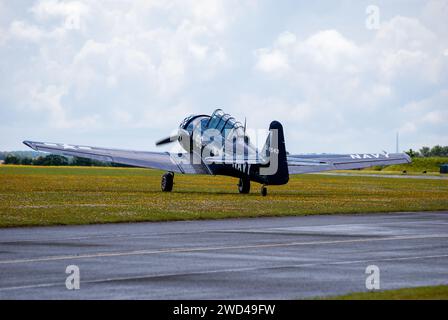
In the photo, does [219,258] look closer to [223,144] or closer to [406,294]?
[406,294]

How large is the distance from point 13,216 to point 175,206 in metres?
7.82

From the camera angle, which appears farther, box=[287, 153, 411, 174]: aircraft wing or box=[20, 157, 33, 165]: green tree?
box=[20, 157, 33, 165]: green tree

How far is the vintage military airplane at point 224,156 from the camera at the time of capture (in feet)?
140

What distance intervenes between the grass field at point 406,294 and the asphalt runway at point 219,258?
549 millimetres

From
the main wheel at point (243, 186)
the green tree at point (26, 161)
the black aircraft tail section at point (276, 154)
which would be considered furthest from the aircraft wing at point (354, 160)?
the green tree at point (26, 161)

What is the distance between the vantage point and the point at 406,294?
14406mm

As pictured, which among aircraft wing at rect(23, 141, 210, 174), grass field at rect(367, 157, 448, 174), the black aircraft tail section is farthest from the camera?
grass field at rect(367, 157, 448, 174)

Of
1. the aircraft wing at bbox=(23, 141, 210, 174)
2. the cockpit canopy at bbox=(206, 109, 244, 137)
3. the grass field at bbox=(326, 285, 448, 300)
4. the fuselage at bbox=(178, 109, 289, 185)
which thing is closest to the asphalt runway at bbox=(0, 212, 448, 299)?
the grass field at bbox=(326, 285, 448, 300)

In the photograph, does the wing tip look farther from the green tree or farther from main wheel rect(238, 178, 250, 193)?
the green tree

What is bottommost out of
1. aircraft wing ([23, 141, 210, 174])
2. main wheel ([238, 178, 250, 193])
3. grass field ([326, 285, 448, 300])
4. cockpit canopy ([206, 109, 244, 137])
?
grass field ([326, 285, 448, 300])

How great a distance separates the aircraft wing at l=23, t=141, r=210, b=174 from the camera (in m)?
48.7

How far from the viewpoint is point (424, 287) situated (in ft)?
49.6

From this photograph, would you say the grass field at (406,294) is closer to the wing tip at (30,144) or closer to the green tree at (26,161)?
the wing tip at (30,144)
